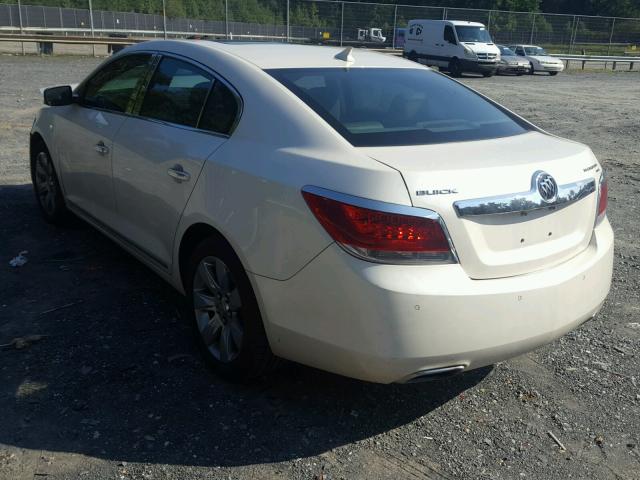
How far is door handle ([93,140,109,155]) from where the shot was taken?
4320mm

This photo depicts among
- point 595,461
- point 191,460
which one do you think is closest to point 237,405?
point 191,460

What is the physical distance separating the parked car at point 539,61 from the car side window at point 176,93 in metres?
28.9

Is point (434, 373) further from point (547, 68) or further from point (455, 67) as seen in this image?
point (547, 68)

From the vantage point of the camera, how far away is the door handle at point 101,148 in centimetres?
432

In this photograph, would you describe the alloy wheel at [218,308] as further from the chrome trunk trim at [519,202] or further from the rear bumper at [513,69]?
the rear bumper at [513,69]

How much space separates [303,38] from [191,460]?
31815 mm

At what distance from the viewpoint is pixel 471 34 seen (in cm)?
2817

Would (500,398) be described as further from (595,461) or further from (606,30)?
(606,30)

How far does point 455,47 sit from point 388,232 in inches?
1059

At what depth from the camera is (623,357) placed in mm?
3820

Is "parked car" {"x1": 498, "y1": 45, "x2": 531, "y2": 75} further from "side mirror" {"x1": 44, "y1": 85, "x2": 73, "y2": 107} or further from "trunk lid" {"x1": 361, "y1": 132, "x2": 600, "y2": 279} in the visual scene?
"trunk lid" {"x1": 361, "y1": 132, "x2": 600, "y2": 279}

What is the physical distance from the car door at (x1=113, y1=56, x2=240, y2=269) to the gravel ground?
593 millimetres

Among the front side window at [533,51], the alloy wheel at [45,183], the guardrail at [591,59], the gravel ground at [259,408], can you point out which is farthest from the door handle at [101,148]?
the guardrail at [591,59]

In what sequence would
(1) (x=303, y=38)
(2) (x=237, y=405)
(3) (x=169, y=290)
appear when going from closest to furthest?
(2) (x=237, y=405) < (3) (x=169, y=290) < (1) (x=303, y=38)
